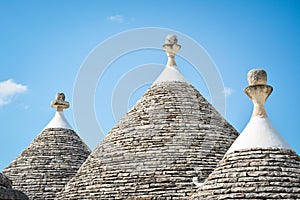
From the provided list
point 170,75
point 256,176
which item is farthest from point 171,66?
point 256,176

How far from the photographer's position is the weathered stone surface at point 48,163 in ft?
57.1

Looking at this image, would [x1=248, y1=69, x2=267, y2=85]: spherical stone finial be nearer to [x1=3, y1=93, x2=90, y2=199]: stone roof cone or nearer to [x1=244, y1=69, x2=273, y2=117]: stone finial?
[x1=244, y1=69, x2=273, y2=117]: stone finial

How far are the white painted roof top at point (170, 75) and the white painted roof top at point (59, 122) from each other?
4.74 meters

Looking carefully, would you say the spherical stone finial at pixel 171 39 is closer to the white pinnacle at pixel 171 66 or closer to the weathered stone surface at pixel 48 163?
the white pinnacle at pixel 171 66

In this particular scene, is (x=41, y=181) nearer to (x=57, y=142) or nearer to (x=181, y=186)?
(x=57, y=142)

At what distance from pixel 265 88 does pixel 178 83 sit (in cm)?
544

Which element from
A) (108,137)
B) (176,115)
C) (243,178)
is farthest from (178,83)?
(243,178)

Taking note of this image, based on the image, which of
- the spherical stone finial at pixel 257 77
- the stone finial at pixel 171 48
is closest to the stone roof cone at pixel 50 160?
the stone finial at pixel 171 48

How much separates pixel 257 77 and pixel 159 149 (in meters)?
3.92

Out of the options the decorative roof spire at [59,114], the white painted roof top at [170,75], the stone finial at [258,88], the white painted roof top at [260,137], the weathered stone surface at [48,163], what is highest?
the decorative roof spire at [59,114]

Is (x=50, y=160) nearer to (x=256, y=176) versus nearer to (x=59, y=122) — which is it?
(x=59, y=122)

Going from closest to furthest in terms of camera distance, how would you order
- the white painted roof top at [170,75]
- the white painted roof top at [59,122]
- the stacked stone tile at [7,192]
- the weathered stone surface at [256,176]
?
the stacked stone tile at [7,192], the weathered stone surface at [256,176], the white painted roof top at [170,75], the white painted roof top at [59,122]

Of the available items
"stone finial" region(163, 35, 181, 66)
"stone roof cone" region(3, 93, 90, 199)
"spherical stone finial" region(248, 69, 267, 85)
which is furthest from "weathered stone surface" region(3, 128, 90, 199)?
"spherical stone finial" region(248, 69, 267, 85)

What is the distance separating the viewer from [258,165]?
9.93 metres
